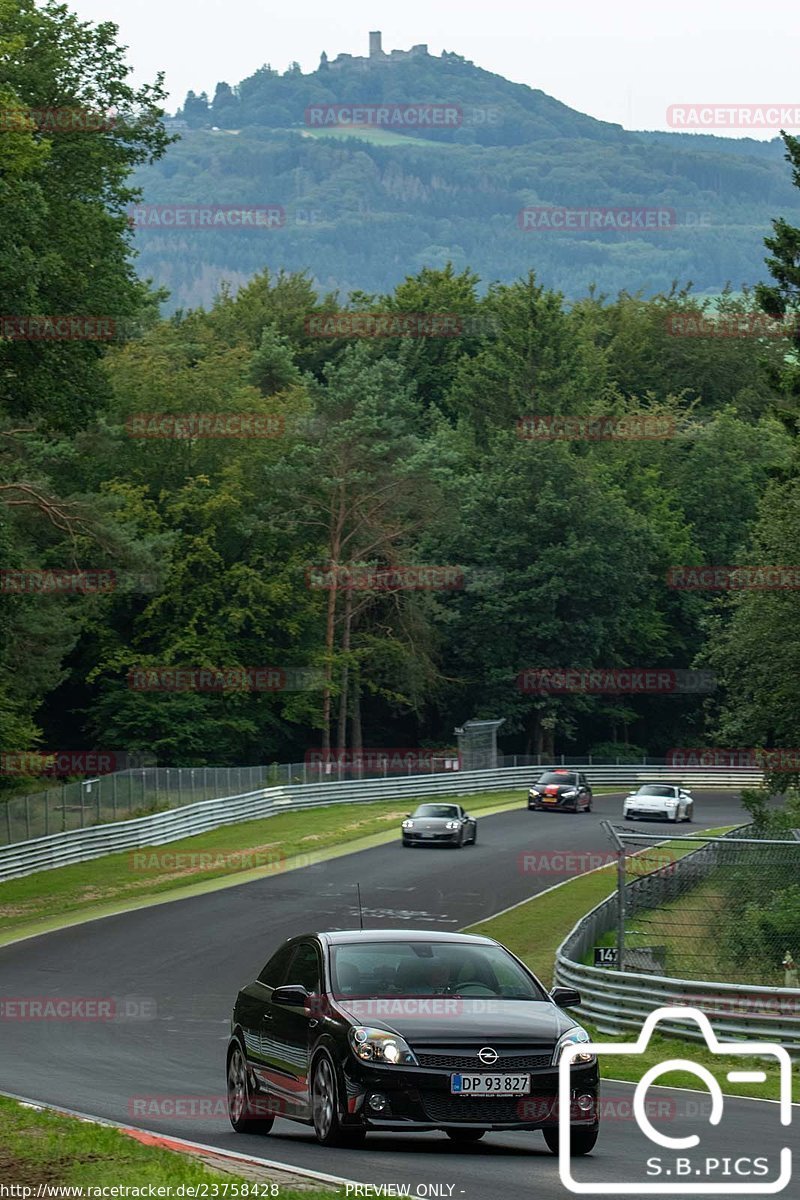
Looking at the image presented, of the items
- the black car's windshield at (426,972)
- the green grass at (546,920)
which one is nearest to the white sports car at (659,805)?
the green grass at (546,920)

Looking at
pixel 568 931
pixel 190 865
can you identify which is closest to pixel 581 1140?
pixel 568 931

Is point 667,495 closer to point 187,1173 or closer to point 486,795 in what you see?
point 486,795

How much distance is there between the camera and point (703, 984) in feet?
63.5

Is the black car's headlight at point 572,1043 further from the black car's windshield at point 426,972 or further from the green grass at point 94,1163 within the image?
the green grass at point 94,1163

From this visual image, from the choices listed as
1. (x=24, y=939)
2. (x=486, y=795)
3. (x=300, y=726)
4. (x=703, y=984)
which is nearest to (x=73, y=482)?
(x=300, y=726)

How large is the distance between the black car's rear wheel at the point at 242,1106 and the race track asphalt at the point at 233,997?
13 cm

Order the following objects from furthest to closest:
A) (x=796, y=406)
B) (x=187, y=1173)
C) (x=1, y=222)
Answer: (x=796, y=406) < (x=1, y=222) < (x=187, y=1173)

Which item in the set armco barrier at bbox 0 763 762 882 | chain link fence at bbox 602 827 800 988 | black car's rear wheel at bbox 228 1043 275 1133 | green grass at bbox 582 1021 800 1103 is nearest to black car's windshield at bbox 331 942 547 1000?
black car's rear wheel at bbox 228 1043 275 1133

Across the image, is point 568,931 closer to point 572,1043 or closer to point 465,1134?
point 465,1134

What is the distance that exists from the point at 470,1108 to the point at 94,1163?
2.27m

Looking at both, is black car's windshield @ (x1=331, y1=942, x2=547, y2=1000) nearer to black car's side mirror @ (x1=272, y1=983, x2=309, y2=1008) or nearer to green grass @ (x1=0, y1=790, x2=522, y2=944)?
black car's side mirror @ (x1=272, y1=983, x2=309, y2=1008)

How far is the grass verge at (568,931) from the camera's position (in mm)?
17539

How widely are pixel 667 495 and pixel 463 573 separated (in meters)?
17.9

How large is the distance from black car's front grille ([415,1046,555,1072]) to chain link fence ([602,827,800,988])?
8.15m
